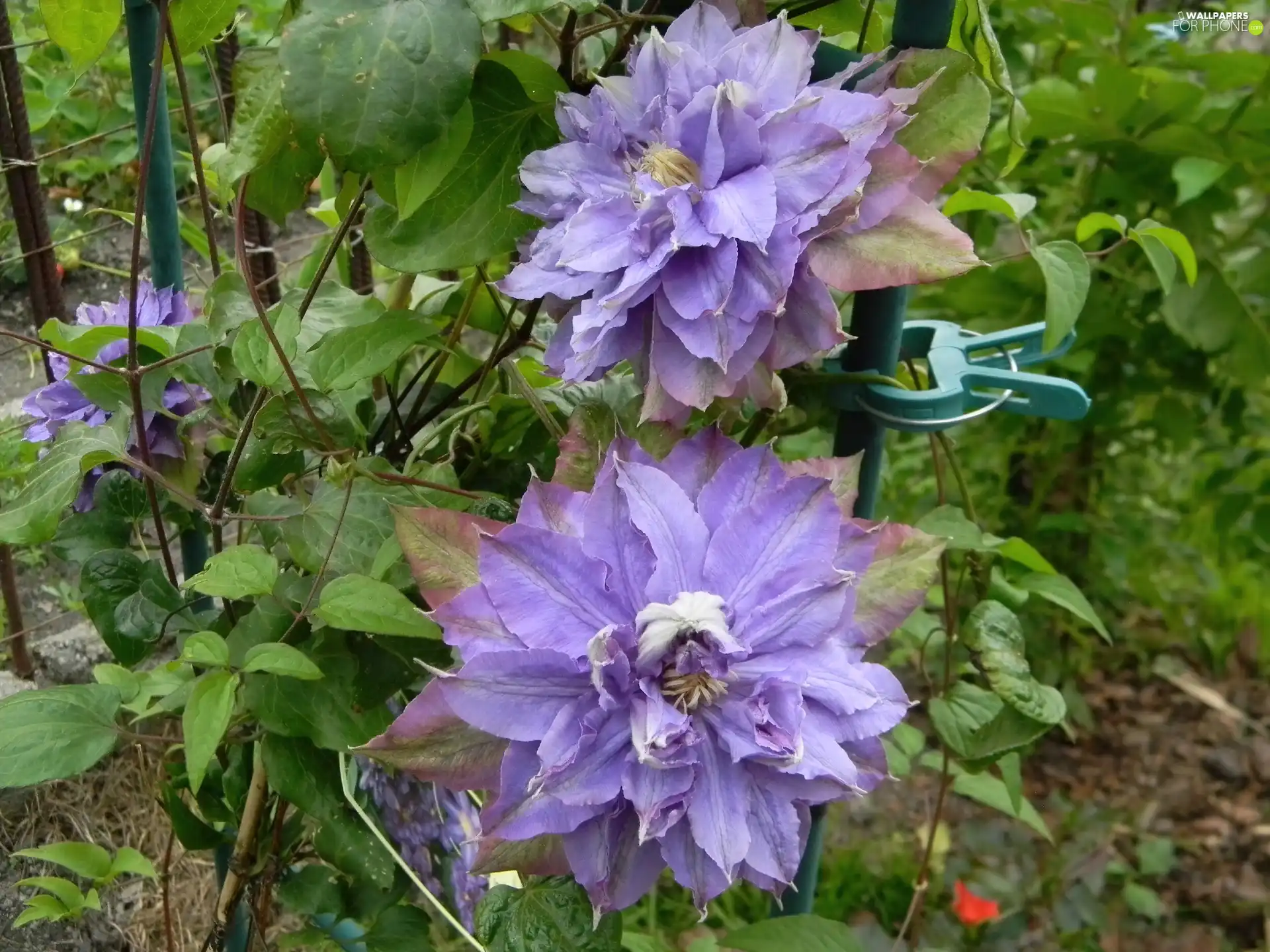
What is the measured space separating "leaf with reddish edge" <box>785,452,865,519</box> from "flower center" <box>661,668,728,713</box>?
0.34 ft

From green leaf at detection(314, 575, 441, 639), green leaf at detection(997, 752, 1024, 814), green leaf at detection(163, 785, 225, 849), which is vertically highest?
green leaf at detection(314, 575, 441, 639)

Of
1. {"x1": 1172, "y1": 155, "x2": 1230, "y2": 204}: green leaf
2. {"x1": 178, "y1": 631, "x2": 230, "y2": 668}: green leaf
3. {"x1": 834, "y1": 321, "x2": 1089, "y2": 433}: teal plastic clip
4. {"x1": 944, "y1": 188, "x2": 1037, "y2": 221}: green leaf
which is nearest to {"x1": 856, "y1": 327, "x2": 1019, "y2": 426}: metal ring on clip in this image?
{"x1": 834, "y1": 321, "x2": 1089, "y2": 433}: teal plastic clip

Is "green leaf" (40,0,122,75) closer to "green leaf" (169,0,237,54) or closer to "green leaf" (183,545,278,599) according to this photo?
"green leaf" (169,0,237,54)

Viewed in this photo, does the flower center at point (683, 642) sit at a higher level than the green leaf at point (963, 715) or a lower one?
higher

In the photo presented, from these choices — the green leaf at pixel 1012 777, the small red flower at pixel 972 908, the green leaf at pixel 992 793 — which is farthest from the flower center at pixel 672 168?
the small red flower at pixel 972 908

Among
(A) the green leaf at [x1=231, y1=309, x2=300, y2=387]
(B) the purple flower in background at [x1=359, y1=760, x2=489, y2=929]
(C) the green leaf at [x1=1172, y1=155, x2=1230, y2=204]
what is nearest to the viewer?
(A) the green leaf at [x1=231, y1=309, x2=300, y2=387]

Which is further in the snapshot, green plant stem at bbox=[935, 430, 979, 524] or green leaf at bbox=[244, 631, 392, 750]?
green plant stem at bbox=[935, 430, 979, 524]

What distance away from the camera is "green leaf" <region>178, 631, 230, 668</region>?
0.46 m

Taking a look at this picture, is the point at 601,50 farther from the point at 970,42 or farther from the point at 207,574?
the point at 207,574

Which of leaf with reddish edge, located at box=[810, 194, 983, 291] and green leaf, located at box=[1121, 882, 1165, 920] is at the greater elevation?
leaf with reddish edge, located at box=[810, 194, 983, 291]

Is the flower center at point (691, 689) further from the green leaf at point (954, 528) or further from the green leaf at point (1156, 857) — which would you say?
the green leaf at point (1156, 857)

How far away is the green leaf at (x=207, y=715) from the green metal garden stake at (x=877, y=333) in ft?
0.85

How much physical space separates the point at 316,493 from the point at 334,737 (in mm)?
115

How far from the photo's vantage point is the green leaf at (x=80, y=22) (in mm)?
405
